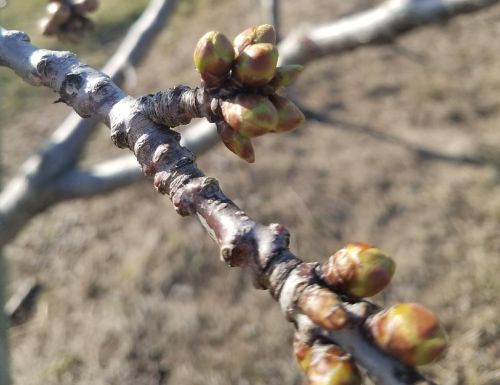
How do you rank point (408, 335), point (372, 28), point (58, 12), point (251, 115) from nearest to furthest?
point (408, 335) → point (251, 115) → point (58, 12) → point (372, 28)

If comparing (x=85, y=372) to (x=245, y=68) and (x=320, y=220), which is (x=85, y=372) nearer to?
(x=320, y=220)

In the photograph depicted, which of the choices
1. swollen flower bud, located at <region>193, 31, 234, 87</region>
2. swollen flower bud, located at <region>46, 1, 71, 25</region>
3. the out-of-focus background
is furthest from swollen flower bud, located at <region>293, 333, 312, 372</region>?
the out-of-focus background

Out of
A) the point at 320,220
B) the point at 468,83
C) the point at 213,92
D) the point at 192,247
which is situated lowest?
the point at 468,83

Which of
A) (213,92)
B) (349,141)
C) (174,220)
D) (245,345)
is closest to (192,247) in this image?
(174,220)

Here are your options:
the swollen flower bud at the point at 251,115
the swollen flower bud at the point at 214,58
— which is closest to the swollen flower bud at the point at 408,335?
the swollen flower bud at the point at 251,115

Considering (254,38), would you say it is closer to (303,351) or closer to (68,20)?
(303,351)

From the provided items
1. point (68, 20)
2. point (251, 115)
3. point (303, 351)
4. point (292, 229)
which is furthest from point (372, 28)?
point (292, 229)

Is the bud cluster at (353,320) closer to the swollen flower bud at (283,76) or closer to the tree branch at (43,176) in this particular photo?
the swollen flower bud at (283,76)

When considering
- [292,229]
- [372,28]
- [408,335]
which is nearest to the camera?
[408,335]
